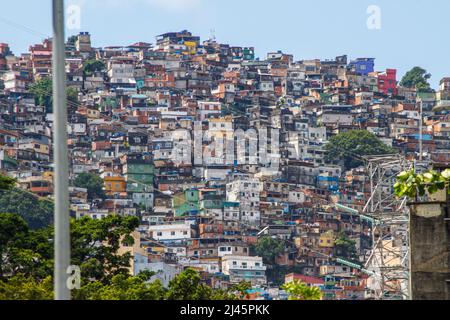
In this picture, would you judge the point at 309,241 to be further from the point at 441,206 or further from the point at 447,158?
the point at 441,206

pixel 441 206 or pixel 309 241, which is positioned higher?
pixel 441 206

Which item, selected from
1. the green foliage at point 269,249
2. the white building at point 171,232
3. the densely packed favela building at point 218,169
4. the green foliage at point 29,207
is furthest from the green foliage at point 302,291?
the white building at point 171,232

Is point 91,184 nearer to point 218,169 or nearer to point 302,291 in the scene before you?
point 218,169

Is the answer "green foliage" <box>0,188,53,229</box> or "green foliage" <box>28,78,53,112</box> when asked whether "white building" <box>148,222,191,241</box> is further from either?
"green foliage" <box>28,78,53,112</box>

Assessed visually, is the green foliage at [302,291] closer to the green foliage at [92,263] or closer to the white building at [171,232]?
the green foliage at [92,263]

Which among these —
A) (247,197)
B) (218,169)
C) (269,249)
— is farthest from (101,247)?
(218,169)
